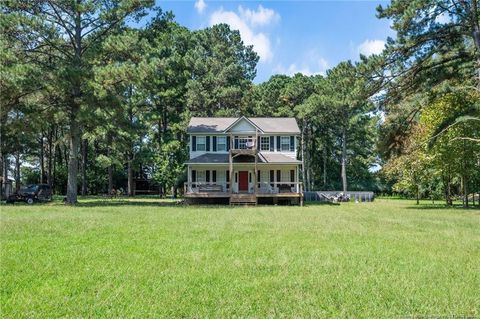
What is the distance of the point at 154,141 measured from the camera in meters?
43.9

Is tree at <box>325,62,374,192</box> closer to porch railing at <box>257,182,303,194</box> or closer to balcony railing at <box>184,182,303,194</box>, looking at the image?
porch railing at <box>257,182,303,194</box>

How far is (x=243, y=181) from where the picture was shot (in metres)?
32.3

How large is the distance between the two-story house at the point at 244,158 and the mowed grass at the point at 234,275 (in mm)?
19475

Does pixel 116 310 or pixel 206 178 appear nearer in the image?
pixel 116 310

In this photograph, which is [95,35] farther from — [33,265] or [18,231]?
[33,265]

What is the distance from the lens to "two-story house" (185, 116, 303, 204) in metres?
30.8

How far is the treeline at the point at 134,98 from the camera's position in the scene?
24094 millimetres

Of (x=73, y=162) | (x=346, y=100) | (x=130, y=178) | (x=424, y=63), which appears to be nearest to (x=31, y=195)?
(x=73, y=162)

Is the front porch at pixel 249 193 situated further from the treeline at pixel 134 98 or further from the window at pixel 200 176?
the treeline at pixel 134 98

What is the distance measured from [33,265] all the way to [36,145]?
1628 inches

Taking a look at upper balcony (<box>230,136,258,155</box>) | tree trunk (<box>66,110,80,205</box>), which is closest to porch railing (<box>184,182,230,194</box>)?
upper balcony (<box>230,136,258,155</box>)

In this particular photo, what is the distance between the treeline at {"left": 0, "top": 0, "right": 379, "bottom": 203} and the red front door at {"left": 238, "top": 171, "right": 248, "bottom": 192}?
27.0 ft

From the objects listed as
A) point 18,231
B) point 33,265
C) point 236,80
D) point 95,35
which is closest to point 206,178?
point 95,35

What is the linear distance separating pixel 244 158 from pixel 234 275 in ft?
80.9
